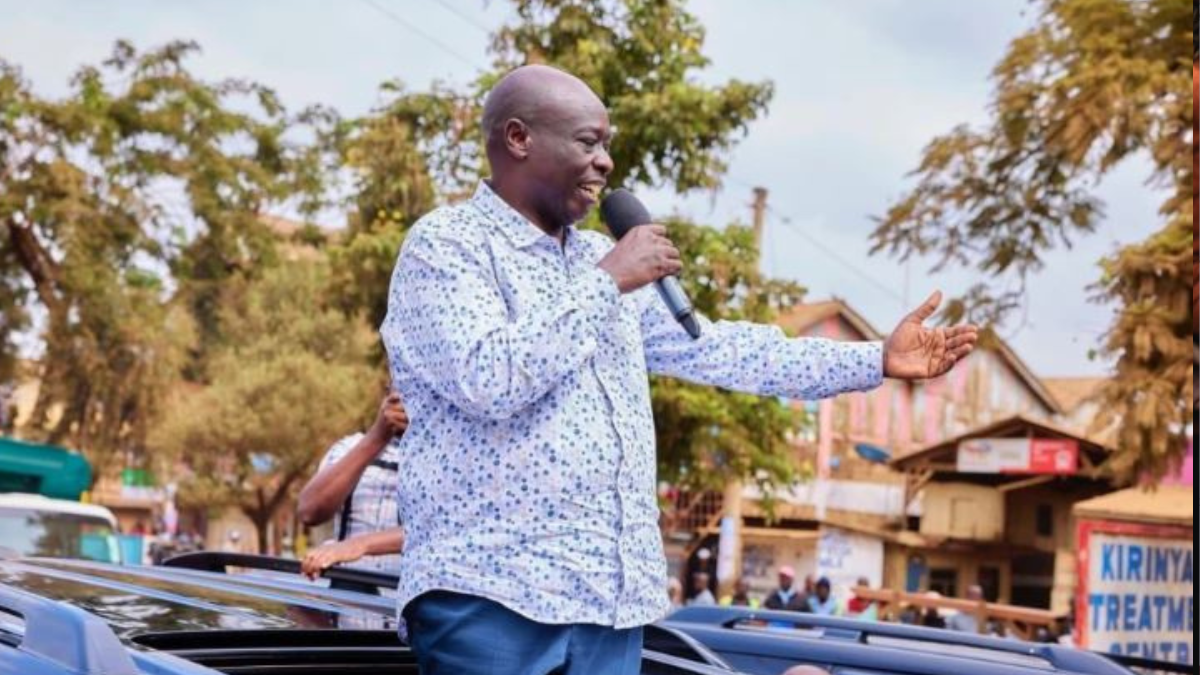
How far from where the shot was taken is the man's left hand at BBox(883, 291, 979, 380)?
10.5 ft

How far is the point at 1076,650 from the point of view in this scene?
563 cm

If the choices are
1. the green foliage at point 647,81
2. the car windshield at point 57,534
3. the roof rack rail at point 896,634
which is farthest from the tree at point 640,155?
the roof rack rail at point 896,634

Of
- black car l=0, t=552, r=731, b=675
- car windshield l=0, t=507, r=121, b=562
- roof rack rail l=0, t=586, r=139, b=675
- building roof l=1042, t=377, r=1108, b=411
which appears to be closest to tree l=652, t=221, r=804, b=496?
car windshield l=0, t=507, r=121, b=562

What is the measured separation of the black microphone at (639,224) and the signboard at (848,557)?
31.6m

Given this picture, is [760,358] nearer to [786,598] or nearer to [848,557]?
[786,598]

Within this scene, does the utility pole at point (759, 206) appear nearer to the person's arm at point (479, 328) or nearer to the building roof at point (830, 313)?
the building roof at point (830, 313)

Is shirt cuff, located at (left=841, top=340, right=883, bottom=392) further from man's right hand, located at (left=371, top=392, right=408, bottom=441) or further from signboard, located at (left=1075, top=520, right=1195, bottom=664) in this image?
signboard, located at (left=1075, top=520, right=1195, bottom=664)

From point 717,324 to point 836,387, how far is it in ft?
0.78

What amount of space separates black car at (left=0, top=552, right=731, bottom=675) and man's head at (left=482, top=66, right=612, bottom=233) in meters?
0.79

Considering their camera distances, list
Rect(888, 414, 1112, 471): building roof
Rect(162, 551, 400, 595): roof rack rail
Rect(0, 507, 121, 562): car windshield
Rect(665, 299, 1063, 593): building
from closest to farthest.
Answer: Rect(162, 551, 400, 595): roof rack rail < Rect(0, 507, 121, 562): car windshield < Rect(888, 414, 1112, 471): building roof < Rect(665, 299, 1063, 593): building

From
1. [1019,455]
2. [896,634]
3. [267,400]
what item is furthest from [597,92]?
[267,400]

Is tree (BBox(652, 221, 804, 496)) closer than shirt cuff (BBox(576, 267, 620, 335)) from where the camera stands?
No

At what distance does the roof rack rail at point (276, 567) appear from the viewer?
174 inches

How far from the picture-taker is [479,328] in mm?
2707
